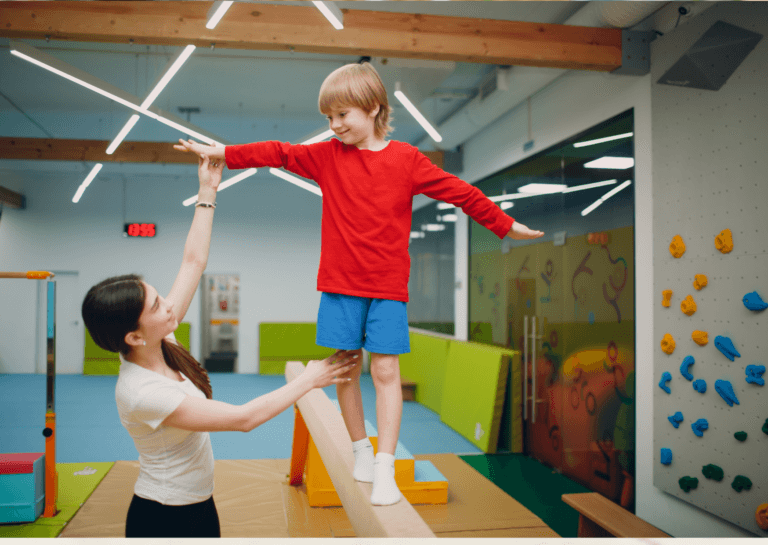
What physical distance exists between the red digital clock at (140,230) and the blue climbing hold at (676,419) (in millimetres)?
9312

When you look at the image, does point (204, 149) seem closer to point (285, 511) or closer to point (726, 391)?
point (285, 511)

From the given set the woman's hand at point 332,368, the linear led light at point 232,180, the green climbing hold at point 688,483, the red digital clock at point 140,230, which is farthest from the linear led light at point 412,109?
the red digital clock at point 140,230

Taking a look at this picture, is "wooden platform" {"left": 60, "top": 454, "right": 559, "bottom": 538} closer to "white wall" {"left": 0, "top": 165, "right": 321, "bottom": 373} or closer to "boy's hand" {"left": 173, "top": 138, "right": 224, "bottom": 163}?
"boy's hand" {"left": 173, "top": 138, "right": 224, "bottom": 163}

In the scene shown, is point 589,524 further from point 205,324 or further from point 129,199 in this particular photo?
point 129,199

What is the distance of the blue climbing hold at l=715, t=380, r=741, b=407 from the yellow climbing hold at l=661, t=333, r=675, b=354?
0.42 meters

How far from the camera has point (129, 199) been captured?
10.2 metres

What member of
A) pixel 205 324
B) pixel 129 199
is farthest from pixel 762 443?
pixel 129 199

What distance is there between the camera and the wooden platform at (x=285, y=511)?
3373 millimetres

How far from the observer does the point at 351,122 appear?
1.47 meters

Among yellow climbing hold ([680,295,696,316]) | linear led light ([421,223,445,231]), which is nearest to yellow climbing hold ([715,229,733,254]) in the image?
yellow climbing hold ([680,295,696,316])

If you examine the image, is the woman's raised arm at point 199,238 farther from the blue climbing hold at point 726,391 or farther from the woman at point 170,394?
the blue climbing hold at point 726,391

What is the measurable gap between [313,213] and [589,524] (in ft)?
27.5

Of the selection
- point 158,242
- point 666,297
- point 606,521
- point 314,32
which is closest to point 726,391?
point 666,297

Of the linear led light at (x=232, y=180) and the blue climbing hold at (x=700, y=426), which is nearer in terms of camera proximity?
the blue climbing hold at (x=700, y=426)
